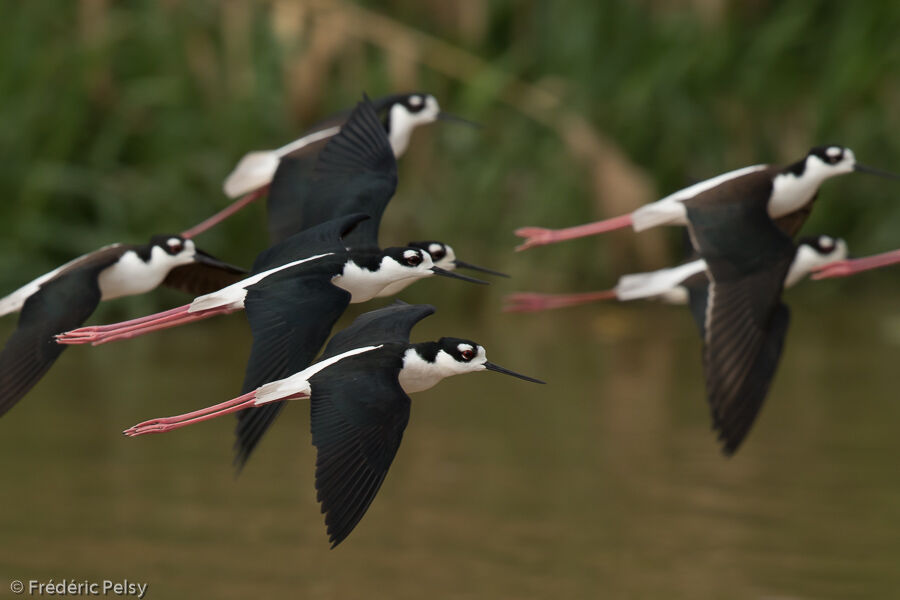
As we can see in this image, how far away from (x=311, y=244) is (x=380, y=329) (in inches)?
9.8

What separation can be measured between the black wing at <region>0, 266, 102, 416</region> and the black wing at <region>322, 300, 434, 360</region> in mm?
636

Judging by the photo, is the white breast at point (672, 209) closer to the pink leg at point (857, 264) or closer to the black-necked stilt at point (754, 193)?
the black-necked stilt at point (754, 193)

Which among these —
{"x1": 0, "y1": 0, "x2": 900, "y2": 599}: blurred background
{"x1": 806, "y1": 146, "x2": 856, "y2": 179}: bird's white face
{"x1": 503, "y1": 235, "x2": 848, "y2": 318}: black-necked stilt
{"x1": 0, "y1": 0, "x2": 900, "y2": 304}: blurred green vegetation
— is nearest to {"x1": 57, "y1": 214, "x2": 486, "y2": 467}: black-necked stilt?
{"x1": 806, "y1": 146, "x2": 856, "y2": 179}: bird's white face

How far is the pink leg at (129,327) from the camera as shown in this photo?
409 cm

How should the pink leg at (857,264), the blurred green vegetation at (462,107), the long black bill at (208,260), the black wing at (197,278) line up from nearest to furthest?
1. the long black bill at (208,260)
2. the black wing at (197,278)
3. the pink leg at (857,264)
4. the blurred green vegetation at (462,107)

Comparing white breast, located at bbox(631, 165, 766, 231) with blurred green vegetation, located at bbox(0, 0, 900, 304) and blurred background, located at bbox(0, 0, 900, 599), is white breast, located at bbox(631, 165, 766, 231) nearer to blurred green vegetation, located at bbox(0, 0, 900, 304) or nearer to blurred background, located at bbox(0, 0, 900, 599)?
blurred background, located at bbox(0, 0, 900, 599)

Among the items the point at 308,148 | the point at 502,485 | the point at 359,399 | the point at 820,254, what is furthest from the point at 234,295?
the point at 502,485

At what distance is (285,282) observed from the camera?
3.89 m

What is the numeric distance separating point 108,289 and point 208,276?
0.44 m

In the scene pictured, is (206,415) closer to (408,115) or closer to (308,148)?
(308,148)

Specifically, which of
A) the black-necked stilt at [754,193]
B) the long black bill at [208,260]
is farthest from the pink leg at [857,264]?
the long black bill at [208,260]

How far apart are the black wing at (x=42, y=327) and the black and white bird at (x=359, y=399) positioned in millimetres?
348

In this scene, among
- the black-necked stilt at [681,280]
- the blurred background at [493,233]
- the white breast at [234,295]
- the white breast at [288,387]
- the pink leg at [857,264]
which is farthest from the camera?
the blurred background at [493,233]

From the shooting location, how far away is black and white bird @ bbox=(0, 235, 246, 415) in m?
4.19
